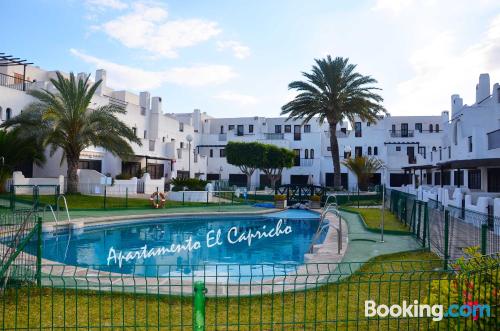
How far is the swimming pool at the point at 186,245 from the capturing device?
11797mm

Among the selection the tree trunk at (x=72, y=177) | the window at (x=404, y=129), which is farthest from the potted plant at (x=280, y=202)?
the window at (x=404, y=129)

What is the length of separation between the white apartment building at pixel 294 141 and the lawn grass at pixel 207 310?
62.0 ft

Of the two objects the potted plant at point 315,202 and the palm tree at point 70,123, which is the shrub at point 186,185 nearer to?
the palm tree at point 70,123

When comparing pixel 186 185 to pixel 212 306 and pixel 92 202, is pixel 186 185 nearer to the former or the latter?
pixel 92 202

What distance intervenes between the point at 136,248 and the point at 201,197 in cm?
1686

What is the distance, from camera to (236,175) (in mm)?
55031

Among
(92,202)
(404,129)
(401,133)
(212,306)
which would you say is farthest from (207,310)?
(404,129)

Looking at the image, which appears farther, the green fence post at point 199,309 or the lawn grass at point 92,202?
the lawn grass at point 92,202

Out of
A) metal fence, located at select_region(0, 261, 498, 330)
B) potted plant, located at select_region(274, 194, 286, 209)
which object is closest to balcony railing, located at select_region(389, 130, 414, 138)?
potted plant, located at select_region(274, 194, 286, 209)

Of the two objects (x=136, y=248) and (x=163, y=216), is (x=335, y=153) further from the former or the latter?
(x=136, y=248)

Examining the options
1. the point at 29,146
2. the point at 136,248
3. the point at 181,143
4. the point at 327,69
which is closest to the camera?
the point at 136,248

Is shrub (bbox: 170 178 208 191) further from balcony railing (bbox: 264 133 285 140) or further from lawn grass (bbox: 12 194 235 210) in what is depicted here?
balcony railing (bbox: 264 133 285 140)

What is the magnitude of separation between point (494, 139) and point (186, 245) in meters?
18.5

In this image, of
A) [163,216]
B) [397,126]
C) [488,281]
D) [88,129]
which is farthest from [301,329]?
[397,126]
